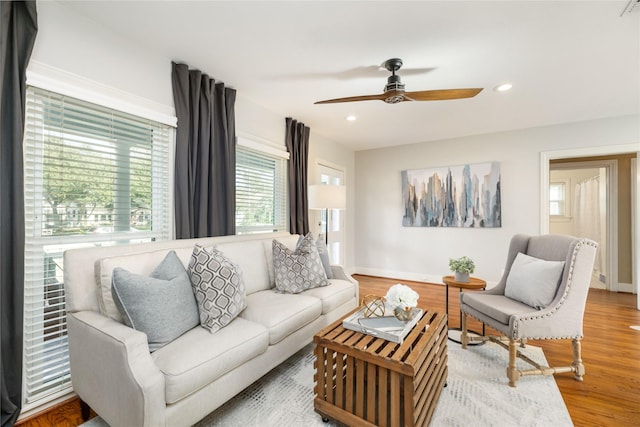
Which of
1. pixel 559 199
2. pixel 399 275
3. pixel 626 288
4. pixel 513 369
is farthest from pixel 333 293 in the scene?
pixel 559 199

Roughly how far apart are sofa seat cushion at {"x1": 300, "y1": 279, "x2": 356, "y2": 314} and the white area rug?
19.6 inches

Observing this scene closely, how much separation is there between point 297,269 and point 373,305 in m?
0.79

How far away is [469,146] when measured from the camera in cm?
443

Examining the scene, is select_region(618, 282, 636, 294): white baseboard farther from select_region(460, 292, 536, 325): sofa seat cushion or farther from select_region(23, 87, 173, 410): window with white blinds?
select_region(23, 87, 173, 410): window with white blinds

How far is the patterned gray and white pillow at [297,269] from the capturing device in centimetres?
242

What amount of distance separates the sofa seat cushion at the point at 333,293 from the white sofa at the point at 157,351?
0.11 meters

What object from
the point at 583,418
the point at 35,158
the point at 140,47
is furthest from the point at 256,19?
the point at 583,418

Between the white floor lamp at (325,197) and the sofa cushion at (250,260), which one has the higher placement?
the white floor lamp at (325,197)

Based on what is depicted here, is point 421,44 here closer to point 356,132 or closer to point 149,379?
point 356,132

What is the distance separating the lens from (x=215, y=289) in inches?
67.7

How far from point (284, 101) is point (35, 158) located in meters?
2.17

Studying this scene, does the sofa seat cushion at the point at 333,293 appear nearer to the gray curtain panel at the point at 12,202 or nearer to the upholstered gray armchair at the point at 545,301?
the upholstered gray armchair at the point at 545,301

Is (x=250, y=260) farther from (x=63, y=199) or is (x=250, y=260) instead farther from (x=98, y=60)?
(x=98, y=60)

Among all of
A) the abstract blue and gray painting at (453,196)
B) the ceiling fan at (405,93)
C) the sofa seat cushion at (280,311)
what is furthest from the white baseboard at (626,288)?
the sofa seat cushion at (280,311)
